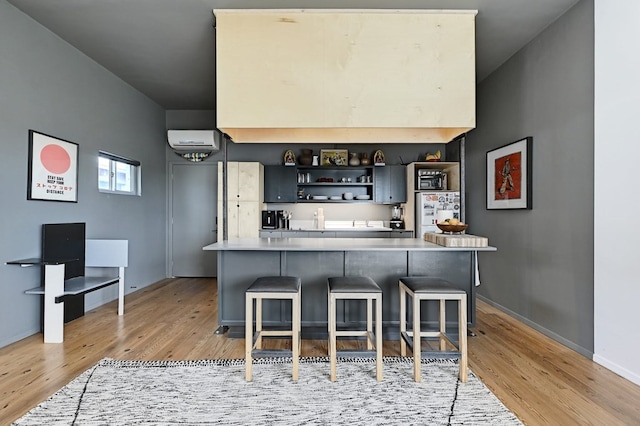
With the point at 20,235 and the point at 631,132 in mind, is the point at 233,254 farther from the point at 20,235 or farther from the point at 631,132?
the point at 631,132

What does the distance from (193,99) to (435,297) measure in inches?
190

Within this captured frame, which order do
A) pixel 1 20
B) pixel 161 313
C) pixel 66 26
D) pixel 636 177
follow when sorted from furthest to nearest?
pixel 161 313, pixel 66 26, pixel 1 20, pixel 636 177

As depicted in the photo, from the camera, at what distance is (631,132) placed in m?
2.45

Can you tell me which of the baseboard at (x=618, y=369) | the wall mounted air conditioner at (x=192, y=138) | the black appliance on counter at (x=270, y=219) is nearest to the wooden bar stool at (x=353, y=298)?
the baseboard at (x=618, y=369)

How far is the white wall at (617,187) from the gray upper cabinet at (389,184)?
3.09 metres

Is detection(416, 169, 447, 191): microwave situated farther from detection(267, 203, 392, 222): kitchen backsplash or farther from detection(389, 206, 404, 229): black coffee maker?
detection(267, 203, 392, 222): kitchen backsplash

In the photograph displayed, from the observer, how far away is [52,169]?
354 cm

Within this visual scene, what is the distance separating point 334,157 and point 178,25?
3.11 meters

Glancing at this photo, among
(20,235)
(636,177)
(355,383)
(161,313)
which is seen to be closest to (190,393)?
(355,383)

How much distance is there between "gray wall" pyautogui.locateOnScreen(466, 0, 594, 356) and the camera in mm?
2867

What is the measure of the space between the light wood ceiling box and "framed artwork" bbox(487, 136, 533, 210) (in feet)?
2.84

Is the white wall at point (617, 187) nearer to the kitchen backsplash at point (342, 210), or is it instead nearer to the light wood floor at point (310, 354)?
the light wood floor at point (310, 354)

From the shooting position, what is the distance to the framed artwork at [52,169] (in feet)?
10.8

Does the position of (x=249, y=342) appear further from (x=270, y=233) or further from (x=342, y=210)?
(x=342, y=210)
